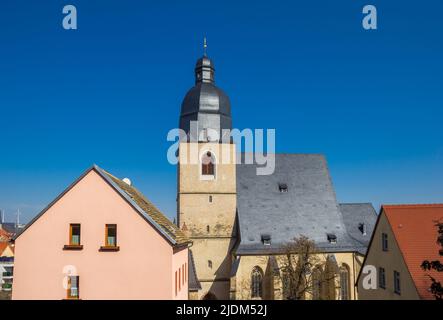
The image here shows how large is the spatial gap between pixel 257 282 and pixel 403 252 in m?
15.6

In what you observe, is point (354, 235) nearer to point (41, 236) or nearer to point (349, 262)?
point (349, 262)

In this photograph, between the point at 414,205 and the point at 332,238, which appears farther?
the point at 332,238

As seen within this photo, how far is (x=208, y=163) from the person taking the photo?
1325 inches

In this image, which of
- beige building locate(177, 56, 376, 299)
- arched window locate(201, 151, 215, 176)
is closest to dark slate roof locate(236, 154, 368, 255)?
beige building locate(177, 56, 376, 299)

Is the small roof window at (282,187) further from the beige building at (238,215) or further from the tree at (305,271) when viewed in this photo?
the tree at (305,271)

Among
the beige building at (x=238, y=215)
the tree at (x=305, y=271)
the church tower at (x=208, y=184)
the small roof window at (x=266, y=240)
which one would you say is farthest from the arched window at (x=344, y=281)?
the church tower at (x=208, y=184)

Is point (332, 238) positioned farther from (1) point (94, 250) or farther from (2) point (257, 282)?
(1) point (94, 250)

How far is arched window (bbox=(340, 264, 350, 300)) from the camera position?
32219 millimetres

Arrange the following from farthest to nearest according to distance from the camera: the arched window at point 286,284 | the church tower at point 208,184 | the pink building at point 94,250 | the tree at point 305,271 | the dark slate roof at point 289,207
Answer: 1. the dark slate roof at point 289,207
2. the church tower at point 208,184
3. the arched window at point 286,284
4. the tree at point 305,271
5. the pink building at point 94,250

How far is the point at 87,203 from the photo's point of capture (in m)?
12.4

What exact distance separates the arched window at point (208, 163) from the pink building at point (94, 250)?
2105 cm

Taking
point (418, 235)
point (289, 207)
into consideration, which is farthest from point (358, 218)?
point (418, 235)

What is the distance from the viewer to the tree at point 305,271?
27.6 metres

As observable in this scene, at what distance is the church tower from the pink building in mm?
20054
